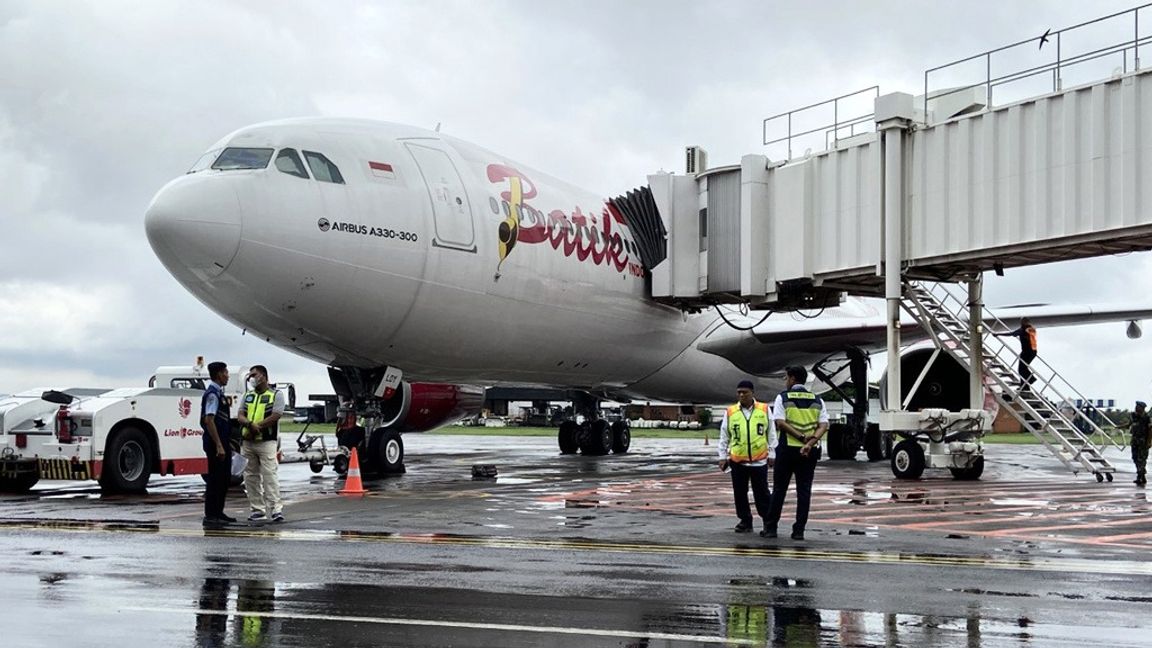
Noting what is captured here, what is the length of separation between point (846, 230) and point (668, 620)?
14.0m

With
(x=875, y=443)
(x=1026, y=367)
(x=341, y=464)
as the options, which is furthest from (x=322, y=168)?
(x=875, y=443)

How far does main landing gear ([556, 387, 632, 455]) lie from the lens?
1128 inches

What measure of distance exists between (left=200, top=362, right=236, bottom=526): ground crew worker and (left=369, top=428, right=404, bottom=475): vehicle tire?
Result: 6.43 meters

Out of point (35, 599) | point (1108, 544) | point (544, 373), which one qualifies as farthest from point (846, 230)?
point (35, 599)

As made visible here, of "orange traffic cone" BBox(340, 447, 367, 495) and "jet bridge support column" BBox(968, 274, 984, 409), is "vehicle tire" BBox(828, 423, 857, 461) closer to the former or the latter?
"jet bridge support column" BBox(968, 274, 984, 409)

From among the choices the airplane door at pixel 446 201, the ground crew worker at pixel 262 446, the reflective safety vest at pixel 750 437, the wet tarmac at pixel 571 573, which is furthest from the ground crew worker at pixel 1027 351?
the ground crew worker at pixel 262 446

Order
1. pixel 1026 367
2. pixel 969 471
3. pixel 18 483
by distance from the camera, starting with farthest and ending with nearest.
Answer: pixel 1026 367 → pixel 969 471 → pixel 18 483

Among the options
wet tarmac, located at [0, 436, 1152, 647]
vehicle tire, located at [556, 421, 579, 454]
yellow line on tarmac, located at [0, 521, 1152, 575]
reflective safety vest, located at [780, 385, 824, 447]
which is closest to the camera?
wet tarmac, located at [0, 436, 1152, 647]

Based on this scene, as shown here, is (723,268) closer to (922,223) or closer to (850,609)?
(922,223)

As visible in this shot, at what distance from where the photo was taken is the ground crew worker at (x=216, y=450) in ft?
37.6

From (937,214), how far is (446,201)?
24.2 ft

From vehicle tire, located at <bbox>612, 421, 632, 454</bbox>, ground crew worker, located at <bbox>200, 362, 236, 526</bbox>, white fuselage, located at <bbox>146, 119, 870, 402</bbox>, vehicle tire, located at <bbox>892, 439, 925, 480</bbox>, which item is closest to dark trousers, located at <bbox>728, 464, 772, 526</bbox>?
ground crew worker, located at <bbox>200, 362, 236, 526</bbox>

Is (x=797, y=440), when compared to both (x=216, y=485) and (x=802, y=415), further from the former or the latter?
(x=216, y=485)

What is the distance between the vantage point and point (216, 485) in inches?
452
